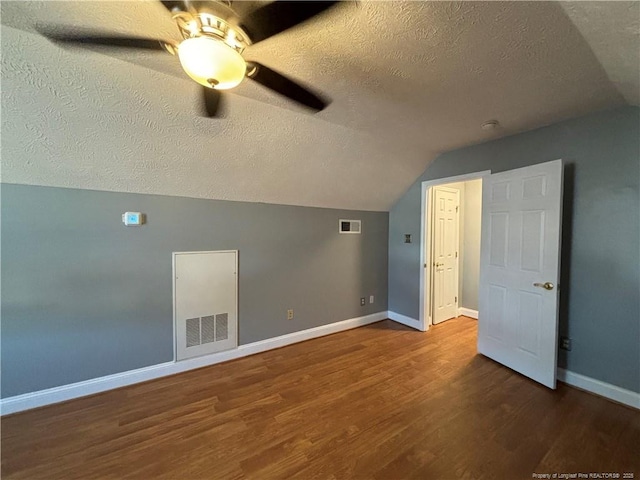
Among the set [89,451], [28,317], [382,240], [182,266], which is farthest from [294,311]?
[28,317]

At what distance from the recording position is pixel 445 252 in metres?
4.00

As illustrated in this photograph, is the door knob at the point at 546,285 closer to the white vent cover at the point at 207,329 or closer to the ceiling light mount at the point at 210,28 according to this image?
the ceiling light mount at the point at 210,28

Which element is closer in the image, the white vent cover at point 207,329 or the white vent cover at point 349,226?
the white vent cover at point 207,329

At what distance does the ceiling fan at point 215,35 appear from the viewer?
960 millimetres

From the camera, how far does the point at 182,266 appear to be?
2637mm

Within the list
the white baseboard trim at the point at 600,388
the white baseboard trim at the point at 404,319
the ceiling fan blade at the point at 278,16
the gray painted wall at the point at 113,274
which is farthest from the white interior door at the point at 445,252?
the ceiling fan blade at the point at 278,16

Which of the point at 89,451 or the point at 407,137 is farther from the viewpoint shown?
the point at 407,137

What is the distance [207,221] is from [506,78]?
274cm

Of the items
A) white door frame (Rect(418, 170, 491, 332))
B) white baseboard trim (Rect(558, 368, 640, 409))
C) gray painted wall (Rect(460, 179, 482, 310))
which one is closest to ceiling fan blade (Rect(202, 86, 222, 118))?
white door frame (Rect(418, 170, 491, 332))

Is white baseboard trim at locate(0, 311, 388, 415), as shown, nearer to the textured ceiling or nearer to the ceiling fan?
the textured ceiling

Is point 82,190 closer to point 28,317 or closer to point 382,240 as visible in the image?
point 28,317

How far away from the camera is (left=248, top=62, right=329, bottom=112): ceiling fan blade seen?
4.23 feet

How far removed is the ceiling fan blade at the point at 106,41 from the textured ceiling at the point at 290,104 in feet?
0.58

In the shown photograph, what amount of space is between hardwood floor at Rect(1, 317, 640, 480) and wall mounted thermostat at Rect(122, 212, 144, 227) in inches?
57.8
